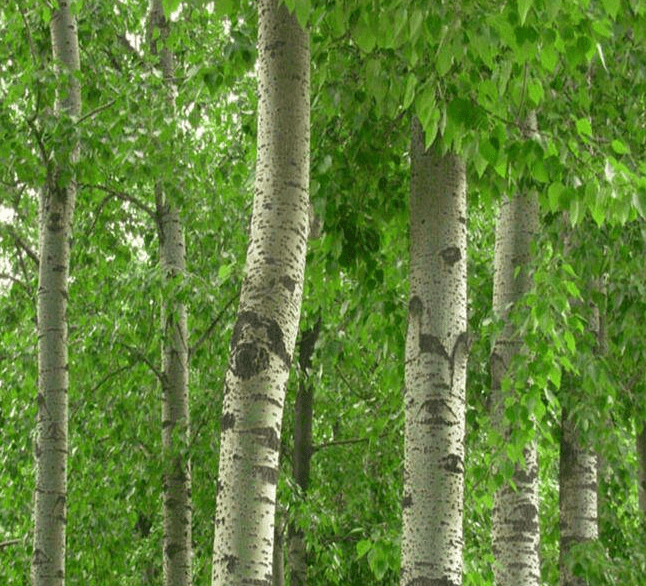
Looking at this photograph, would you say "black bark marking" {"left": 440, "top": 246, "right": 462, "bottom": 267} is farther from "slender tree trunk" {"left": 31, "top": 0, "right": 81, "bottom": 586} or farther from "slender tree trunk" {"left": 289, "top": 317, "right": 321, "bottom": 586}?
"slender tree trunk" {"left": 289, "top": 317, "right": 321, "bottom": 586}

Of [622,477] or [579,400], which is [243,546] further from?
[622,477]

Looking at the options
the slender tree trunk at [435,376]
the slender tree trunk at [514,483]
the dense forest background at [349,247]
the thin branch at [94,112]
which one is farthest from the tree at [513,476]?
the thin branch at [94,112]

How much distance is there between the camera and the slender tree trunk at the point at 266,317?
384 centimetres

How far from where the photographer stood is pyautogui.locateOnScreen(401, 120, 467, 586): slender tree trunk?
468 cm

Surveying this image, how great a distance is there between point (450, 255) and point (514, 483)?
1725mm

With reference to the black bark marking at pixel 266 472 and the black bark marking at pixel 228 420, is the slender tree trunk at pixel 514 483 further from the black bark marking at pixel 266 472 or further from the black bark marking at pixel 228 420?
the black bark marking at pixel 228 420

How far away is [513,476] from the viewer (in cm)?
621

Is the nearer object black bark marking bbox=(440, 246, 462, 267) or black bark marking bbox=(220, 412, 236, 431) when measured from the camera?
black bark marking bbox=(220, 412, 236, 431)

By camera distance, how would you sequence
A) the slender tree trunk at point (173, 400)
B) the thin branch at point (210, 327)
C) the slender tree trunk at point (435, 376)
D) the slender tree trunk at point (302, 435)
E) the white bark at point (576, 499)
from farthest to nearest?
1. the slender tree trunk at point (302, 435)
2. the thin branch at point (210, 327)
3. the slender tree trunk at point (173, 400)
4. the white bark at point (576, 499)
5. the slender tree trunk at point (435, 376)

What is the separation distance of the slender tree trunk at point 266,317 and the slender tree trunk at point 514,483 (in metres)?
2.20

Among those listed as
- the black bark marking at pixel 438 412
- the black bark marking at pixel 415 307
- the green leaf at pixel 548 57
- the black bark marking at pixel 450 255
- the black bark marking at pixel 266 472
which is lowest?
the black bark marking at pixel 266 472

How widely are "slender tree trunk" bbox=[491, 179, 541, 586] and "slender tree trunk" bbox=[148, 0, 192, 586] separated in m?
3.43

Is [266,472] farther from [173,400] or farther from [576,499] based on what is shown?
[173,400]

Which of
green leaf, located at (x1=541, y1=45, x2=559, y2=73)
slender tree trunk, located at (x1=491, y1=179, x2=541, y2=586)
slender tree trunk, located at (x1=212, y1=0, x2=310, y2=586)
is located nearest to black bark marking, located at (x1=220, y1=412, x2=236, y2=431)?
slender tree trunk, located at (x1=212, y1=0, x2=310, y2=586)
